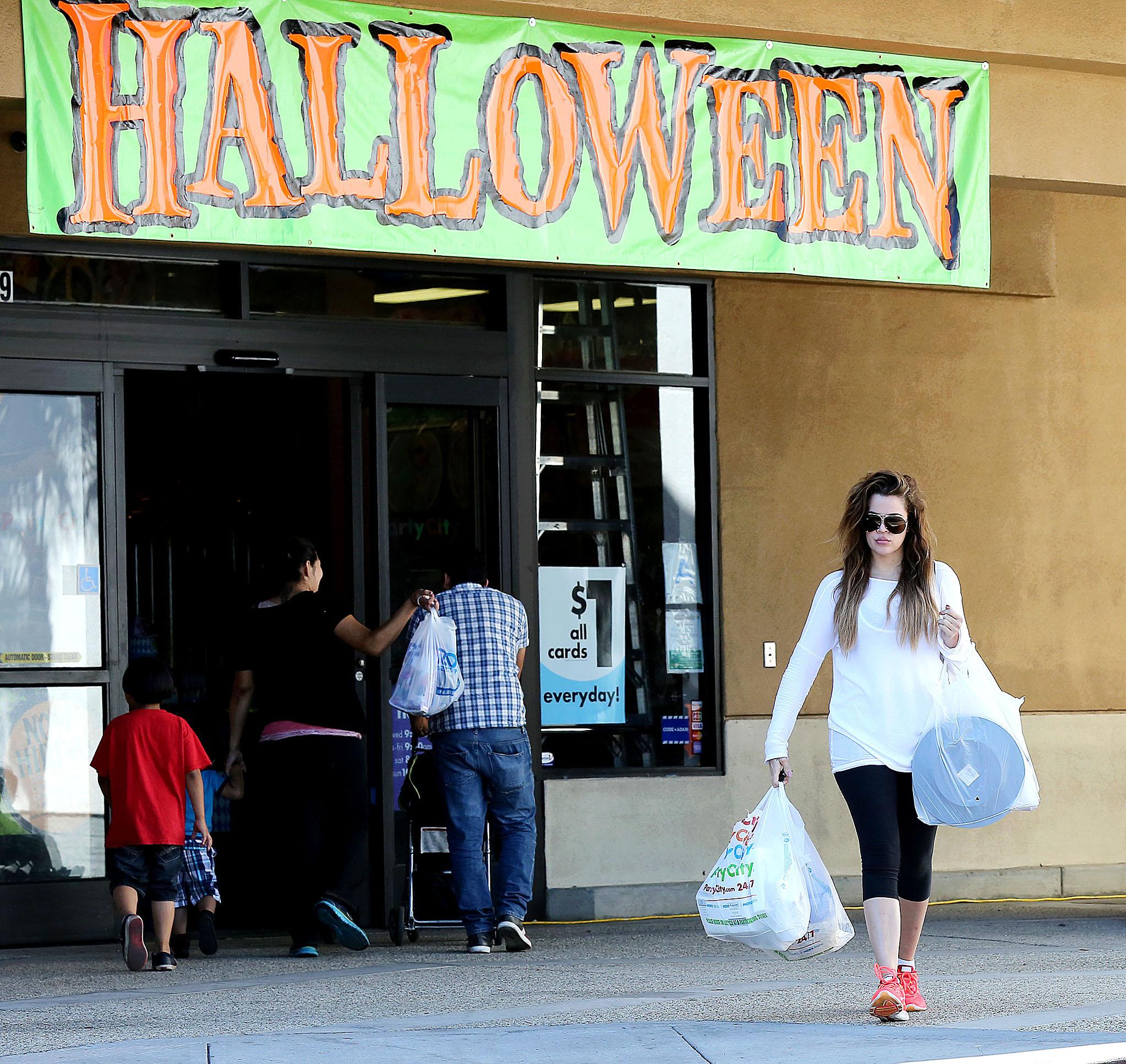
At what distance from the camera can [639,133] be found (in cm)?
831

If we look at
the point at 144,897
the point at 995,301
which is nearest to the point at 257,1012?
the point at 144,897

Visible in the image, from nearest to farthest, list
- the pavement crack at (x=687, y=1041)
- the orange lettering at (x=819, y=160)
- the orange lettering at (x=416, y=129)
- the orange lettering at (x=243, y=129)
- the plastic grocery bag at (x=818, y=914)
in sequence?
the pavement crack at (x=687, y=1041) < the plastic grocery bag at (x=818, y=914) < the orange lettering at (x=243, y=129) < the orange lettering at (x=416, y=129) < the orange lettering at (x=819, y=160)

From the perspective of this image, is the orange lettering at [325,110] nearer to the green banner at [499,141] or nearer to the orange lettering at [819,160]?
the green banner at [499,141]

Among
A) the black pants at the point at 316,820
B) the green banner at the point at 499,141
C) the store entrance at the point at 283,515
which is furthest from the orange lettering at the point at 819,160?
the black pants at the point at 316,820

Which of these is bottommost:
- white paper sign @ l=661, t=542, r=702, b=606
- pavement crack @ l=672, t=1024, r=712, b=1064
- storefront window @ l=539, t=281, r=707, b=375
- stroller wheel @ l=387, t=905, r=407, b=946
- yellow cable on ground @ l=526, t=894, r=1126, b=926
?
yellow cable on ground @ l=526, t=894, r=1126, b=926

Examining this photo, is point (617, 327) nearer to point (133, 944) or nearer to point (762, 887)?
point (133, 944)

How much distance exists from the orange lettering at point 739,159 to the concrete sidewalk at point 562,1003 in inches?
139

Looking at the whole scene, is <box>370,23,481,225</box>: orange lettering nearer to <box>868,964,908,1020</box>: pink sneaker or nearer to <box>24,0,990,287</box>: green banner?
<box>24,0,990,287</box>: green banner

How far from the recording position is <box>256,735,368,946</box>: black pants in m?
8.23

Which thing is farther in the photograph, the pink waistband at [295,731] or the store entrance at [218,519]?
the store entrance at [218,519]

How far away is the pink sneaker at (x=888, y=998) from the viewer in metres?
5.91

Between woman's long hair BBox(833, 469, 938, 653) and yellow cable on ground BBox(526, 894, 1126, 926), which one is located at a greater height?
woman's long hair BBox(833, 469, 938, 653)

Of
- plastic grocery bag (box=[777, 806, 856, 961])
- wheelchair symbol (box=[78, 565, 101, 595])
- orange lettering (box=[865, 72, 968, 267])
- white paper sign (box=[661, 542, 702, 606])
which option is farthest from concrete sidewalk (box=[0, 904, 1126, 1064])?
orange lettering (box=[865, 72, 968, 267])

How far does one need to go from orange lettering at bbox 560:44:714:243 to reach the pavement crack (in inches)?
151
